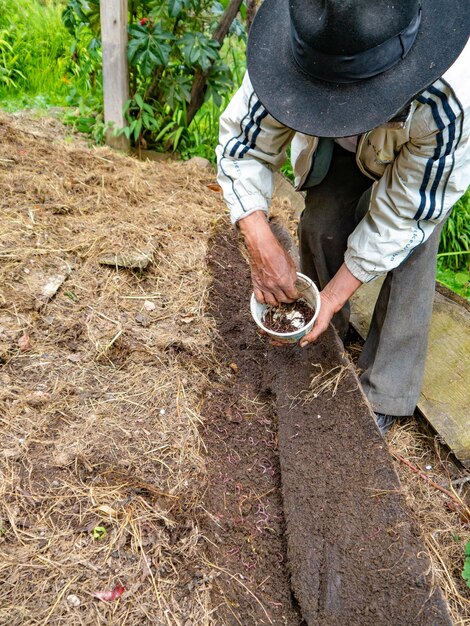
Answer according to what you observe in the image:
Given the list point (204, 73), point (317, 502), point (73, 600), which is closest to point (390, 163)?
point (317, 502)

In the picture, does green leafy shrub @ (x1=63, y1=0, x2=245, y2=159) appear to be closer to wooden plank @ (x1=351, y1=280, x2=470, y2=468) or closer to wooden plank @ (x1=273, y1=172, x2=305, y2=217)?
wooden plank @ (x1=273, y1=172, x2=305, y2=217)

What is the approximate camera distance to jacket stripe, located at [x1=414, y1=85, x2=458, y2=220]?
1445mm

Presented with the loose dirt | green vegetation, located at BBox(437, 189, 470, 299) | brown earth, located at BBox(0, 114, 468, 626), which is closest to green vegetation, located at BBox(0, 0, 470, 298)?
green vegetation, located at BBox(437, 189, 470, 299)

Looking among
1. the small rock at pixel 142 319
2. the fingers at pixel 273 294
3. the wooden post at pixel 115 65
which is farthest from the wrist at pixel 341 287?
the wooden post at pixel 115 65

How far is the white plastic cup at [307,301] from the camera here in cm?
181

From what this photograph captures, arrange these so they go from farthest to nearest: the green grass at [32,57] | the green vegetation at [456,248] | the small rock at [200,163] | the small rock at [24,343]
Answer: the green grass at [32,57] < the small rock at [200,163] < the green vegetation at [456,248] < the small rock at [24,343]

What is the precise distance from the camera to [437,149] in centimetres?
153

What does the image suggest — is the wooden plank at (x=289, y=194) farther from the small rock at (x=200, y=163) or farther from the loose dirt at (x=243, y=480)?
the loose dirt at (x=243, y=480)

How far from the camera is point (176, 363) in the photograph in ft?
7.21

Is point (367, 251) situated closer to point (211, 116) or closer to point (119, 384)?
point (119, 384)

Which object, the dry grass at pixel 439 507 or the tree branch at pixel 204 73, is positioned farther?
the tree branch at pixel 204 73

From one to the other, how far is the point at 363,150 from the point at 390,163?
0.31 ft

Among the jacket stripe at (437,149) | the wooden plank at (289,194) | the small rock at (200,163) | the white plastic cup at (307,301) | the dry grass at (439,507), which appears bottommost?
the dry grass at (439,507)

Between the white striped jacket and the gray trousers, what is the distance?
167mm
